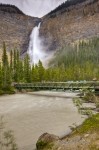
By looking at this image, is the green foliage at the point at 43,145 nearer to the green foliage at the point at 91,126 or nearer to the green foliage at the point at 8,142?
the green foliage at the point at 8,142

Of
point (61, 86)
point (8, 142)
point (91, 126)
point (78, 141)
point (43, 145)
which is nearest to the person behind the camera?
point (78, 141)

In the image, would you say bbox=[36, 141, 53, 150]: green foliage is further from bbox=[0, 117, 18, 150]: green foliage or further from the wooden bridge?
the wooden bridge

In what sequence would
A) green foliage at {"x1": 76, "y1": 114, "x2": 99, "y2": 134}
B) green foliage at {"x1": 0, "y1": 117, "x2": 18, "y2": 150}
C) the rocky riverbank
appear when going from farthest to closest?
green foliage at {"x1": 76, "y1": 114, "x2": 99, "y2": 134} < green foliage at {"x1": 0, "y1": 117, "x2": 18, "y2": 150} < the rocky riverbank

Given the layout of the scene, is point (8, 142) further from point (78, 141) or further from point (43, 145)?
point (78, 141)

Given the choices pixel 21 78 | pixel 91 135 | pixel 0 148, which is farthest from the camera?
pixel 21 78

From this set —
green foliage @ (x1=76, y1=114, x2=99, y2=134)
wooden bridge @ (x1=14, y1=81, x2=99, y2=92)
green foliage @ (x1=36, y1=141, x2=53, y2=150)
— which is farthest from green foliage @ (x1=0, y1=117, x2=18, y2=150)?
wooden bridge @ (x1=14, y1=81, x2=99, y2=92)

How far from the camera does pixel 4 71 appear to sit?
103m

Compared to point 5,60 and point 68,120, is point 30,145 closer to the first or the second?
point 68,120

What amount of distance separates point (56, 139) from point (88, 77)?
143m

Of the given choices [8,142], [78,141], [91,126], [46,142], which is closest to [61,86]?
[91,126]

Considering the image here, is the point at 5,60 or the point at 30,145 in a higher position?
the point at 5,60

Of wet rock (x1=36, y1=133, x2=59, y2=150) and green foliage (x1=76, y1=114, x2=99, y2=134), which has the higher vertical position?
green foliage (x1=76, y1=114, x2=99, y2=134)

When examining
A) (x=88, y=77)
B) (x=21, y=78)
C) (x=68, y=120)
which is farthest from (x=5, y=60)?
(x=68, y=120)

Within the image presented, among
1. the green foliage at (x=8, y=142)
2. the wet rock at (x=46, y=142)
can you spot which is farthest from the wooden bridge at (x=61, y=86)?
the wet rock at (x=46, y=142)
